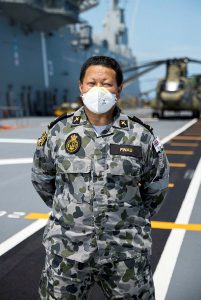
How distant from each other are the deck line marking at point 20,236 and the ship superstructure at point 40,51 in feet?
93.7

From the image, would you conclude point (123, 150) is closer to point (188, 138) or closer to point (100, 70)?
point (100, 70)

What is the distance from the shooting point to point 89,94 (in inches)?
79.3

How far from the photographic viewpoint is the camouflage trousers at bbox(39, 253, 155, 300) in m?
1.99

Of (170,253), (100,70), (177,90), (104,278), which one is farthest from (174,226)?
(177,90)

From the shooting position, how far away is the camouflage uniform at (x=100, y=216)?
6.54 feet

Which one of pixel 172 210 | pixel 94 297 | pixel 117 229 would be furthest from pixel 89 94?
pixel 172 210

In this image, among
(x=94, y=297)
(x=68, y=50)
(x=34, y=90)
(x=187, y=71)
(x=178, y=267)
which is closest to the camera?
(x=94, y=297)

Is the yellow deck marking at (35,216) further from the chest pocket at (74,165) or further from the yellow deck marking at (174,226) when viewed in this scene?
the chest pocket at (74,165)

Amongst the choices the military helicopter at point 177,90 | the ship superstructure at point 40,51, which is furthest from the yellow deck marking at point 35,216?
the ship superstructure at point 40,51

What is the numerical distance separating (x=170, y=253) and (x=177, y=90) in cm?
2074

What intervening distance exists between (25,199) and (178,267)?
3.28m

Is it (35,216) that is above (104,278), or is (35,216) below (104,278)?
below

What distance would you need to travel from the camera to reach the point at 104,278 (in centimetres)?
206

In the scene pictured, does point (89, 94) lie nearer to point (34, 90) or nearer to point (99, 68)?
point (99, 68)
